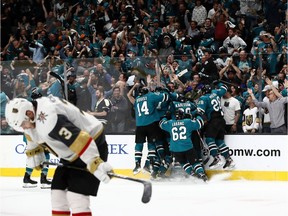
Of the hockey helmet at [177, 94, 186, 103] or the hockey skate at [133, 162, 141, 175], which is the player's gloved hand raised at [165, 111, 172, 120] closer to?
the hockey helmet at [177, 94, 186, 103]

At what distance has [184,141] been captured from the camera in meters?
12.0

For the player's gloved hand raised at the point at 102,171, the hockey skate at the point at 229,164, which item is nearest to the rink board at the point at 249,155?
the hockey skate at the point at 229,164

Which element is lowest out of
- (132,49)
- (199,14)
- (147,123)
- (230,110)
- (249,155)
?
(249,155)

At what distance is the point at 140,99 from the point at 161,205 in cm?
337

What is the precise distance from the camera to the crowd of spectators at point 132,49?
12.5m

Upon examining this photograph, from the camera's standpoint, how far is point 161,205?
948cm

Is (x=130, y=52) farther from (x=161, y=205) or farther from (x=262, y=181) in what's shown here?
(x=161, y=205)

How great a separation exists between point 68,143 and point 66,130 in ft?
0.30

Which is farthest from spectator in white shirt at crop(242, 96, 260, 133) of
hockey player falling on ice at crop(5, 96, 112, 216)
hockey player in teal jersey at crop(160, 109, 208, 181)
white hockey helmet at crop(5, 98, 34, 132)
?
white hockey helmet at crop(5, 98, 34, 132)

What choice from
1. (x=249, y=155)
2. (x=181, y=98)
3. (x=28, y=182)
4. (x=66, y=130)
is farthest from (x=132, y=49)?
(x=66, y=130)

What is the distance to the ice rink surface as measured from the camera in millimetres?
8898

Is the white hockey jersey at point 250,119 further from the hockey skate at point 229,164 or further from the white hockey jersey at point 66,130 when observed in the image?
the white hockey jersey at point 66,130

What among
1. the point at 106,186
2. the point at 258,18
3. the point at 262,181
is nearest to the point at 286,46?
the point at 258,18

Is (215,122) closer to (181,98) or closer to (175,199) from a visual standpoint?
(181,98)
